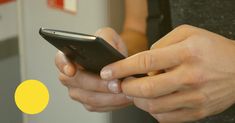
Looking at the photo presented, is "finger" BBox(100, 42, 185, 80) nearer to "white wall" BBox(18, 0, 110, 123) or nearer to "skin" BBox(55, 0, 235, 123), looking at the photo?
"skin" BBox(55, 0, 235, 123)

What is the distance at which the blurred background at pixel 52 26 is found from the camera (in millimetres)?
1133

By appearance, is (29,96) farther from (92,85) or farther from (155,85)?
(155,85)

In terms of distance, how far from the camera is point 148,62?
1.73ft

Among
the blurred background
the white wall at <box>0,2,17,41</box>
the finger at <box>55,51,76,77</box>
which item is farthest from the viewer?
the white wall at <box>0,2,17,41</box>

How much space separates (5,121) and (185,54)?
1.40 metres

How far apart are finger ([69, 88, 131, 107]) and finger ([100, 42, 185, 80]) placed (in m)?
0.11

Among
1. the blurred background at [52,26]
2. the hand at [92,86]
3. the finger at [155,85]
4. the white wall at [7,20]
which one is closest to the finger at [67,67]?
the hand at [92,86]

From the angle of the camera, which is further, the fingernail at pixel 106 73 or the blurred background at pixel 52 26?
the blurred background at pixel 52 26

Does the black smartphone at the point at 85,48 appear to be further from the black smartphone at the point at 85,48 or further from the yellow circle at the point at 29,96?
the yellow circle at the point at 29,96

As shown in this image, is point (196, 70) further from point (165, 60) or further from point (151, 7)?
point (151, 7)

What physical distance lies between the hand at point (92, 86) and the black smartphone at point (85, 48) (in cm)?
3

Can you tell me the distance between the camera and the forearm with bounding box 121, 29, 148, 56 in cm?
83

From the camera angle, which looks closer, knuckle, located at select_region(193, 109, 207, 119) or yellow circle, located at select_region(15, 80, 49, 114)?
knuckle, located at select_region(193, 109, 207, 119)

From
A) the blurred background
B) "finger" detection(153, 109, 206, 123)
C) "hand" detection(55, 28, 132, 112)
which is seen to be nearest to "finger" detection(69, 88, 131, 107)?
"hand" detection(55, 28, 132, 112)
